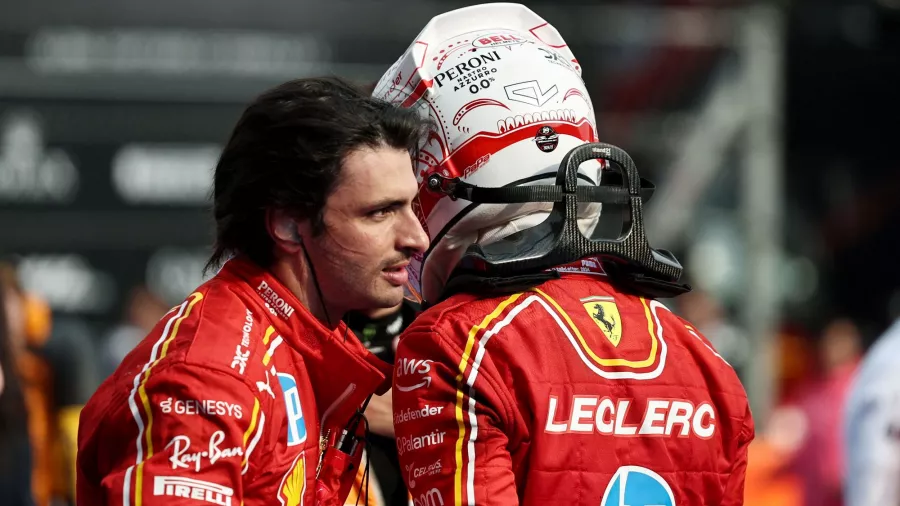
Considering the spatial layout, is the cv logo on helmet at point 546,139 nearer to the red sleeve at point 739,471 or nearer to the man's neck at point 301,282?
the man's neck at point 301,282

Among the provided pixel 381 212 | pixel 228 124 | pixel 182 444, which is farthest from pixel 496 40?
pixel 228 124

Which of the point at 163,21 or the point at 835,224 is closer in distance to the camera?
the point at 163,21

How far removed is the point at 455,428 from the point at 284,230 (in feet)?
1.79

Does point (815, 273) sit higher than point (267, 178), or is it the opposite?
point (267, 178)

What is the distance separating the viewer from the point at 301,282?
2.68 m

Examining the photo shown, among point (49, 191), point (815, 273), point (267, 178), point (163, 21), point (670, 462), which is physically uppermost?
point (267, 178)

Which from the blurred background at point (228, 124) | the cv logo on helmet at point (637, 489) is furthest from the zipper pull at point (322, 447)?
the blurred background at point (228, 124)

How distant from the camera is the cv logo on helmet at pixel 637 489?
253 centimetres

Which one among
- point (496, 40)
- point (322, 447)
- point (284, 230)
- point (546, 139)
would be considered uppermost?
point (496, 40)

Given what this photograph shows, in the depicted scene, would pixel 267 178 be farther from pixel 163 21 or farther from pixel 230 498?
pixel 163 21

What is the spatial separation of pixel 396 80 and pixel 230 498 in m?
1.11

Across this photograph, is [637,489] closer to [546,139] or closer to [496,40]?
[546,139]

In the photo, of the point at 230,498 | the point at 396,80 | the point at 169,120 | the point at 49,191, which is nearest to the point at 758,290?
the point at 169,120

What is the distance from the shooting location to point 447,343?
8.13ft
